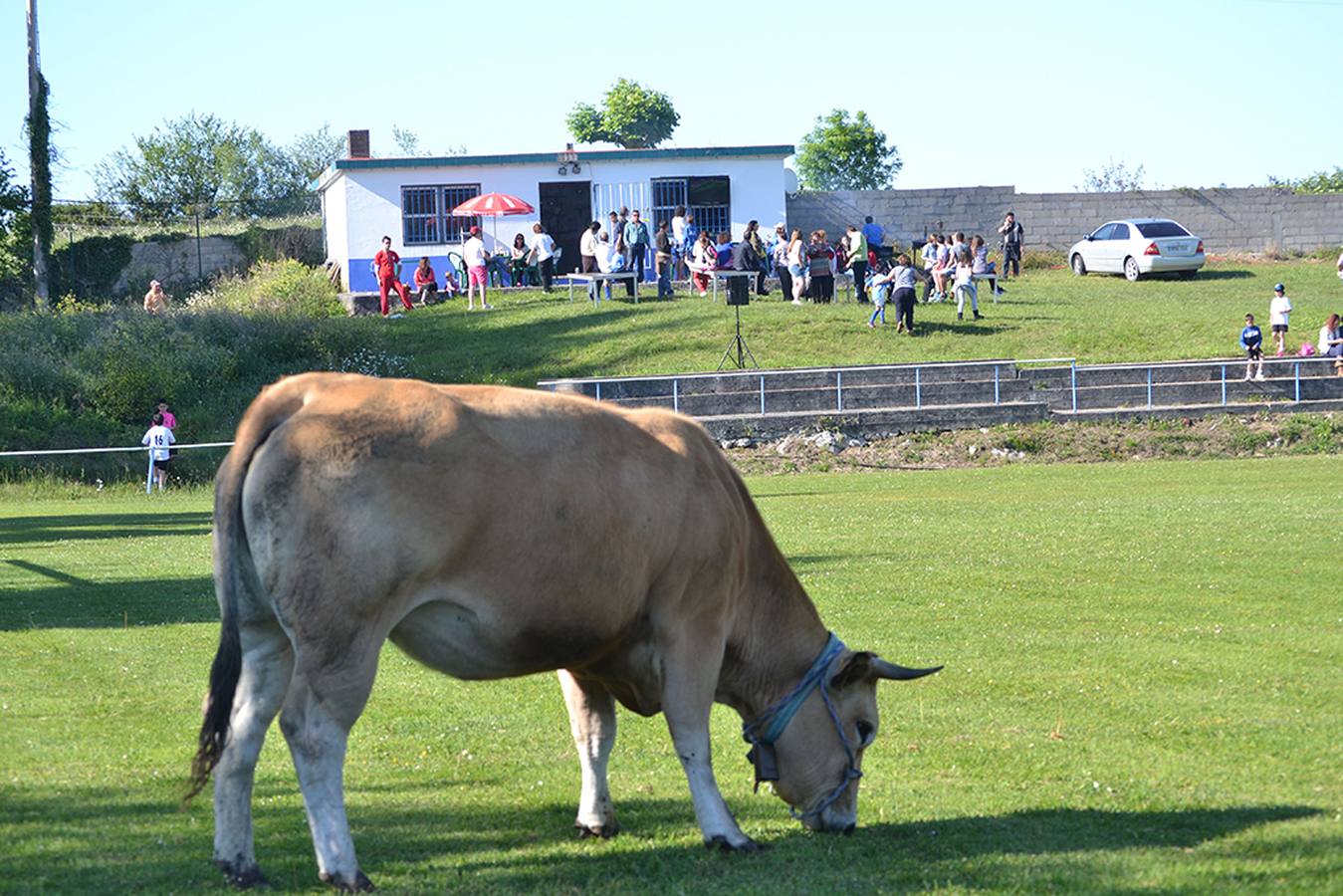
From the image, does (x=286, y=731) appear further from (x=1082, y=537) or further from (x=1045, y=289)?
(x=1045, y=289)

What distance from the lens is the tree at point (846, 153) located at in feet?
338

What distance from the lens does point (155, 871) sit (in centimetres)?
690

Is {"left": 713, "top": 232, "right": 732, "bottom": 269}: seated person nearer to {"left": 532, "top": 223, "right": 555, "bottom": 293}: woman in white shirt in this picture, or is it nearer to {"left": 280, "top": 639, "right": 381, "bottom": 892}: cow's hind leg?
{"left": 532, "top": 223, "right": 555, "bottom": 293}: woman in white shirt

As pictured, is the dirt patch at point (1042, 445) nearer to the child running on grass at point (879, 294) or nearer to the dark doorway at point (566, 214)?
the child running on grass at point (879, 294)

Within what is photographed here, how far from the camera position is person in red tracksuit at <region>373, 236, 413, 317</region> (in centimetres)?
4528

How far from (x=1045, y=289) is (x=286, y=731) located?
44.4 m

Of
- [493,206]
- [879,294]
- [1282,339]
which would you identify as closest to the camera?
[1282,339]

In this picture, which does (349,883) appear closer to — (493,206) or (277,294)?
(493,206)

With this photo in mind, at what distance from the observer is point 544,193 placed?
50594 mm

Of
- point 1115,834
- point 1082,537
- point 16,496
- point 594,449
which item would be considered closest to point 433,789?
point 594,449

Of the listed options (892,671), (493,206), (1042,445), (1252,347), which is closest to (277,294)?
(493,206)

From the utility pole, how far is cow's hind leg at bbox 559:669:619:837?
1786 inches

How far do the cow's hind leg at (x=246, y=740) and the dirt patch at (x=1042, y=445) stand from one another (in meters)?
25.8

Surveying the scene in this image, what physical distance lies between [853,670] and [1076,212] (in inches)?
2036
